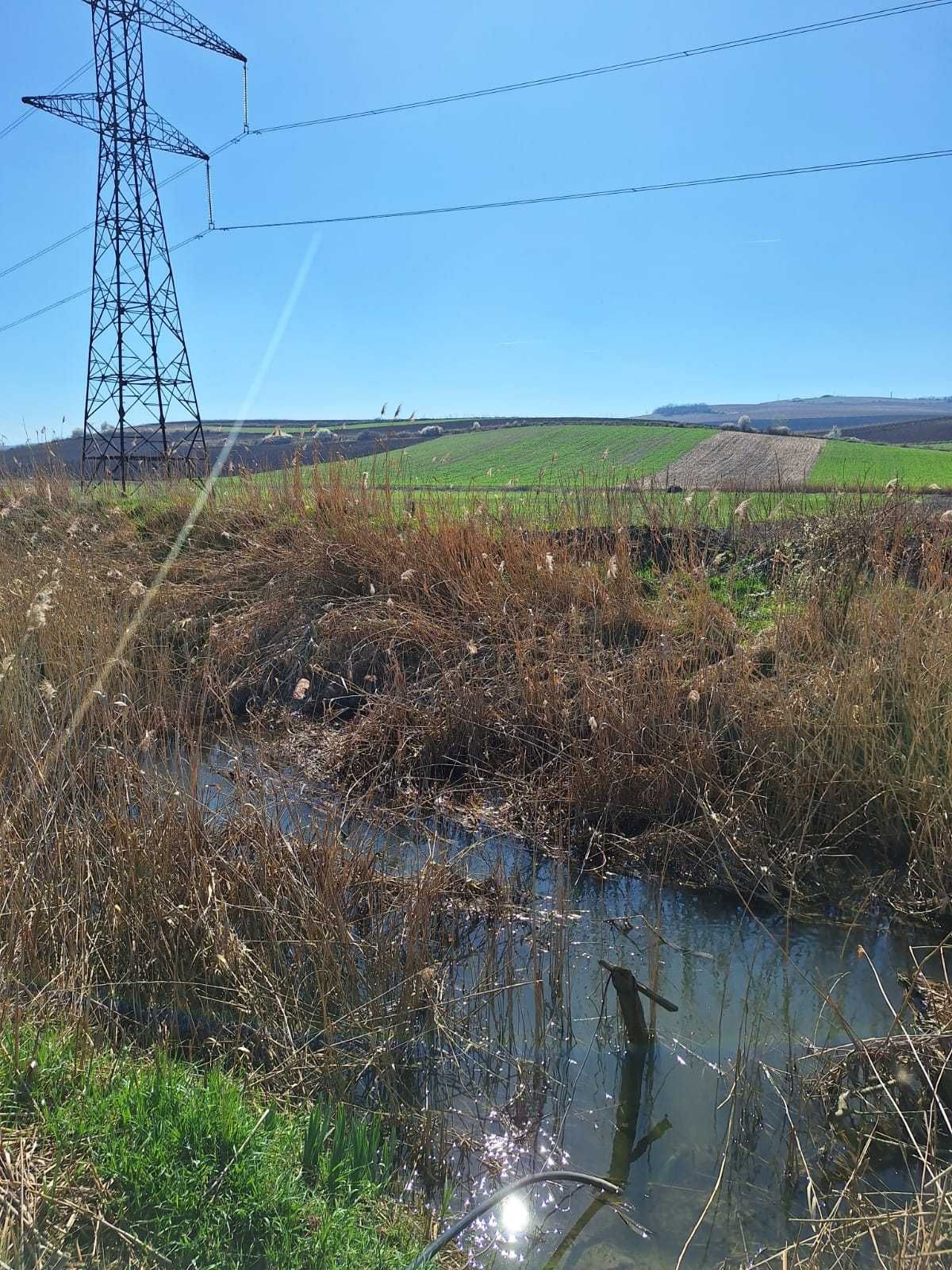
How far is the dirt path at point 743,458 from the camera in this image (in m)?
15.1

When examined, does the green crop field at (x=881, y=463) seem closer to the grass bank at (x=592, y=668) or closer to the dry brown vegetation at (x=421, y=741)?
the grass bank at (x=592, y=668)

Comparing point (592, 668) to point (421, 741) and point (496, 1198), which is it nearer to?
point (421, 741)

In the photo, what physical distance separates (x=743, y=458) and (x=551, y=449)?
539cm

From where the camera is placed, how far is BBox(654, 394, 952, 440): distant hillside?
278 feet

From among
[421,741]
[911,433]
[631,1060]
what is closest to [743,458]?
[421,741]

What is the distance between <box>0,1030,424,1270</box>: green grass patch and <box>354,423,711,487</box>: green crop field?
13487 mm

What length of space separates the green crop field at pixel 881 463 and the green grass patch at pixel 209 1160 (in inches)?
508

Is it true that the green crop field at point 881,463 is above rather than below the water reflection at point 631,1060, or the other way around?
above

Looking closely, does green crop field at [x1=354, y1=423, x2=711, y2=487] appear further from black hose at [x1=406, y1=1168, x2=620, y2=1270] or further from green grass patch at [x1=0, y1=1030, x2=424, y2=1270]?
black hose at [x1=406, y1=1168, x2=620, y2=1270]

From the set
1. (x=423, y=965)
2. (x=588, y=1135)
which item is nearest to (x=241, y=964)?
(x=423, y=965)

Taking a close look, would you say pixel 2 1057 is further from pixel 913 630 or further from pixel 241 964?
pixel 913 630

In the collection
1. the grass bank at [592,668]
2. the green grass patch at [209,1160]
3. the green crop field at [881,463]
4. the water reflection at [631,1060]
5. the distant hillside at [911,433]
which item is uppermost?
the distant hillside at [911,433]

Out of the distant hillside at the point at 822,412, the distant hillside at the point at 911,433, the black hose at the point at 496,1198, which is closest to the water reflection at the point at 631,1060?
the black hose at the point at 496,1198

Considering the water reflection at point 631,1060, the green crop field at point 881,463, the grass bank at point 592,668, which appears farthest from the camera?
the green crop field at point 881,463
